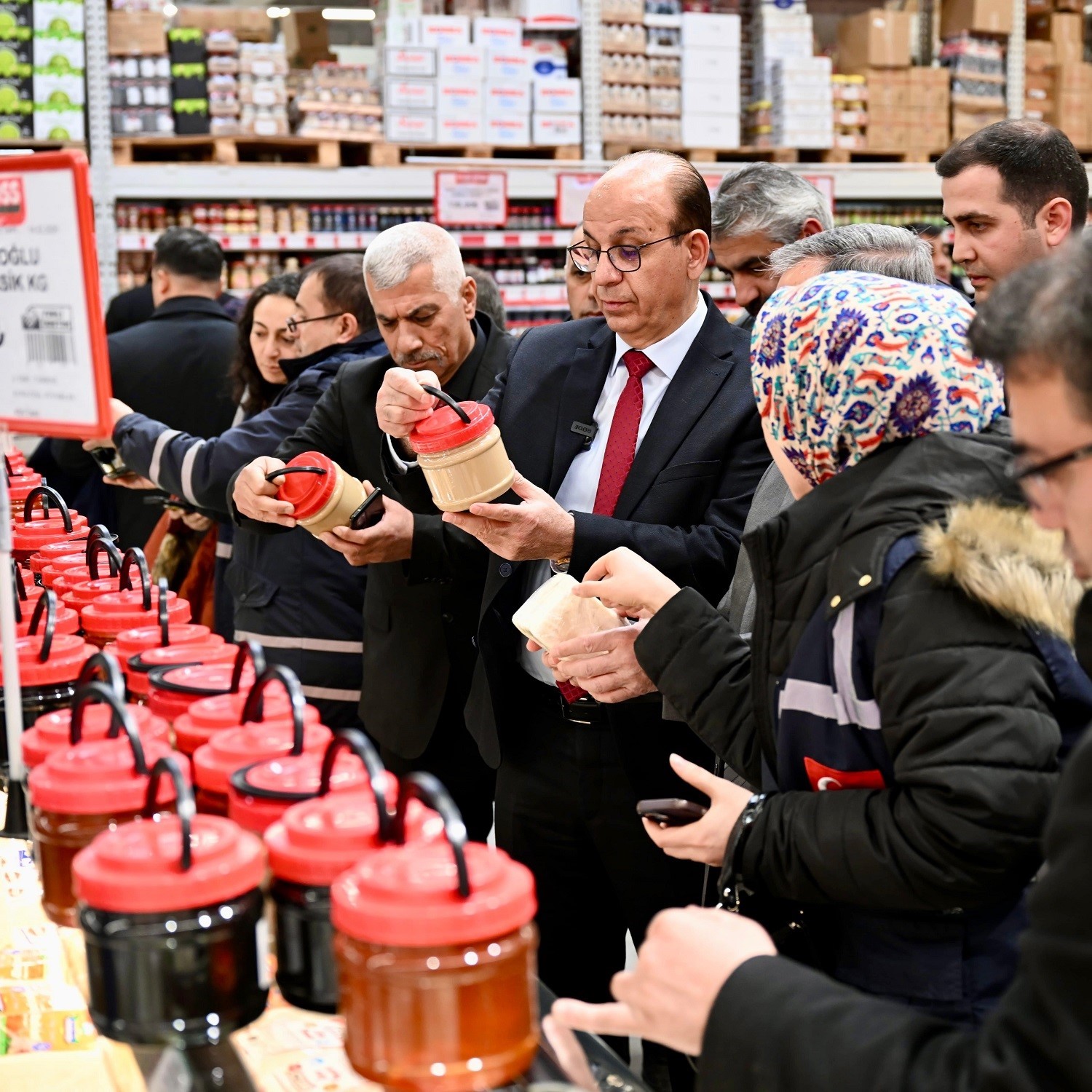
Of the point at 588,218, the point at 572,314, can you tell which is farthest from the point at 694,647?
the point at 572,314

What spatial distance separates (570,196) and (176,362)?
2323mm

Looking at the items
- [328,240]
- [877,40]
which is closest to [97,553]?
[328,240]

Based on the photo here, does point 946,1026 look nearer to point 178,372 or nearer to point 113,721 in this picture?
point 113,721

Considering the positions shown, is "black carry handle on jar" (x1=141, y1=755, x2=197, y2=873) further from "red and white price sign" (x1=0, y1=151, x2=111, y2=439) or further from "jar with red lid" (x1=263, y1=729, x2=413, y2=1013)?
"red and white price sign" (x1=0, y1=151, x2=111, y2=439)

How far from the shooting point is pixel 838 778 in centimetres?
145

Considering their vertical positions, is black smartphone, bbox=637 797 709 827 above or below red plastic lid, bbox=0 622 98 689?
below

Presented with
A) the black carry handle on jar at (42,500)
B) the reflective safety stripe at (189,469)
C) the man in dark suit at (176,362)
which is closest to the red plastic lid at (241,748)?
the black carry handle on jar at (42,500)

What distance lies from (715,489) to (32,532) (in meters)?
1.30

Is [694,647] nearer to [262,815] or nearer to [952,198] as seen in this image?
[262,815]

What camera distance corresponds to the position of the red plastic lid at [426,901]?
0.96 metres

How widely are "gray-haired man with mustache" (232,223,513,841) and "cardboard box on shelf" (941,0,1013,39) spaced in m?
5.34

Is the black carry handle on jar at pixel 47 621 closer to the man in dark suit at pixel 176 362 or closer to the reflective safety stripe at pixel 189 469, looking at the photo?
the reflective safety stripe at pixel 189 469

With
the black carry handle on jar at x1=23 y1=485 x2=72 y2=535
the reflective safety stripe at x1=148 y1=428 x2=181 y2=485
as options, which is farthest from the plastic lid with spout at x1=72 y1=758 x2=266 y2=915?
the reflective safety stripe at x1=148 y1=428 x2=181 y2=485

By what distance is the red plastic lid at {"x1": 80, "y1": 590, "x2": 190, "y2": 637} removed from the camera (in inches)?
72.2
